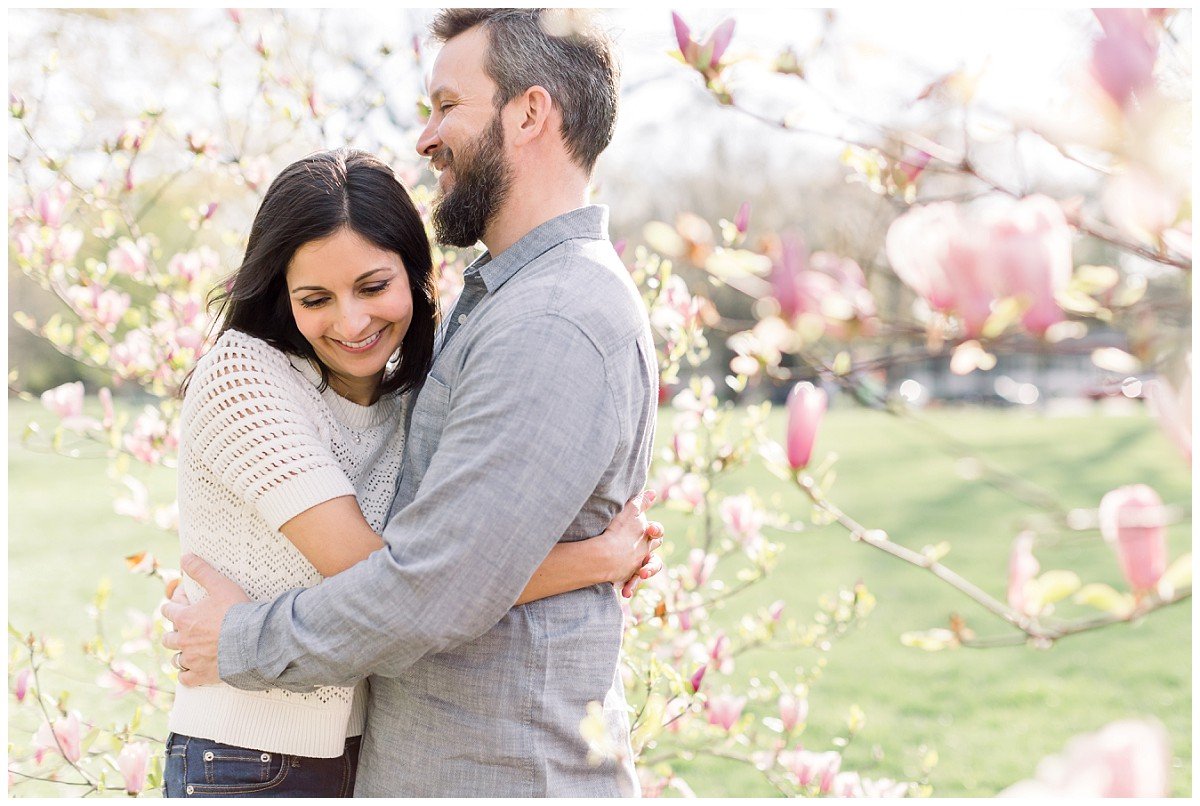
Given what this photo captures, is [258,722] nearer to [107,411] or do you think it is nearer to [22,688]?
[22,688]

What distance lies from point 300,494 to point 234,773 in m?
0.50

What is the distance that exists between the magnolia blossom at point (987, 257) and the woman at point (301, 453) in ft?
3.28

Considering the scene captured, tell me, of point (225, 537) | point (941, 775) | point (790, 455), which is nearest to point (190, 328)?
point (225, 537)

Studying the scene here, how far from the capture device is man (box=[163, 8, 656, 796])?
4.85ft

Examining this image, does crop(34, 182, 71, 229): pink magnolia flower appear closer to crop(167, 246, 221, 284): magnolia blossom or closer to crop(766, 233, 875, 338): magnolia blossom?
crop(167, 246, 221, 284): magnolia blossom

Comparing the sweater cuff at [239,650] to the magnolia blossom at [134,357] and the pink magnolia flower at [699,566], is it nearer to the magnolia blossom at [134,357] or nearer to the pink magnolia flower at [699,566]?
the pink magnolia flower at [699,566]

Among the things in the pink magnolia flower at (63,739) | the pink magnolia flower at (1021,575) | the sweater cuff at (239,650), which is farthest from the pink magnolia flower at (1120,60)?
the pink magnolia flower at (63,739)

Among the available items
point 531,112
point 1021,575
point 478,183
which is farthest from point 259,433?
point 1021,575

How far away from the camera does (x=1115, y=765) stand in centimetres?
63

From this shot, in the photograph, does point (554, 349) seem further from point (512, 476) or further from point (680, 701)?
point (680, 701)

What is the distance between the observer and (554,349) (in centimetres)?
152

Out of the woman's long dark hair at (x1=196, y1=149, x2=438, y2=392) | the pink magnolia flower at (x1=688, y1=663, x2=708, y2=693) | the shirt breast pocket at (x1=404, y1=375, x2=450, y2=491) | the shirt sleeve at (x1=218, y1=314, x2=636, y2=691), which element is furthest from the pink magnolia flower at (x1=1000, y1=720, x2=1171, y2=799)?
the pink magnolia flower at (x1=688, y1=663, x2=708, y2=693)

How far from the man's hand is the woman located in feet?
0.12

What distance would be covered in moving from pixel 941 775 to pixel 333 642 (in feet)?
12.0
